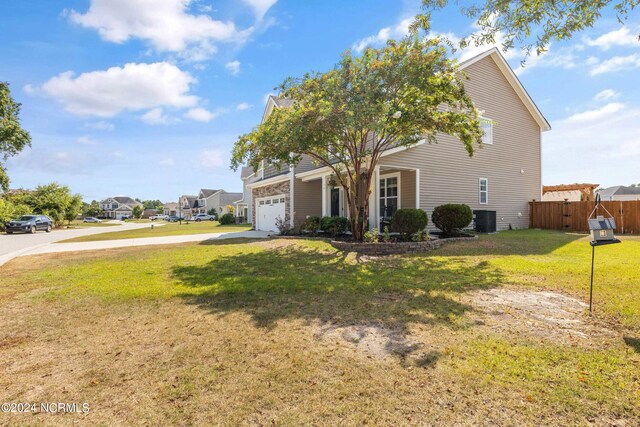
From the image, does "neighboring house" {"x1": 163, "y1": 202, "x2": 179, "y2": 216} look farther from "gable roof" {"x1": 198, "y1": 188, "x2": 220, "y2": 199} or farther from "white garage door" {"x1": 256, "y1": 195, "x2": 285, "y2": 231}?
"white garage door" {"x1": 256, "y1": 195, "x2": 285, "y2": 231}

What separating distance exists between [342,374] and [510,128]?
62.4 ft

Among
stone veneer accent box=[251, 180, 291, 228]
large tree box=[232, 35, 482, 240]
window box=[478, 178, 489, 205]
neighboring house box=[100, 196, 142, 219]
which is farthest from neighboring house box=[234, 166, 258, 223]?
neighboring house box=[100, 196, 142, 219]

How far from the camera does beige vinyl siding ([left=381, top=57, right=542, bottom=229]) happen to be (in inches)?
581

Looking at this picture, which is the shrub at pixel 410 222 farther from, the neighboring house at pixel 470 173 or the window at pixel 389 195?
the window at pixel 389 195

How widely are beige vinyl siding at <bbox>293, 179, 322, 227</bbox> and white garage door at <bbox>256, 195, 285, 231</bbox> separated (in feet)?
4.25

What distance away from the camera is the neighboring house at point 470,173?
14578 mm

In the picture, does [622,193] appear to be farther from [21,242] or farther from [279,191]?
[21,242]

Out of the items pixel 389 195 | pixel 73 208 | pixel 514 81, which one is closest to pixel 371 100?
pixel 389 195

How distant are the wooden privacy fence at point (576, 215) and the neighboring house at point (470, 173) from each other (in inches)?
24.7

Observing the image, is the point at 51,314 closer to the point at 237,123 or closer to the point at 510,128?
the point at 237,123

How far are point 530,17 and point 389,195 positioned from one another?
10198mm

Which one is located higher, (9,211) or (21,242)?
(9,211)

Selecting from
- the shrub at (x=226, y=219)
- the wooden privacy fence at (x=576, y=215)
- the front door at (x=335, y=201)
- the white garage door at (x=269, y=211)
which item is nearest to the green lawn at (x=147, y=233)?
the white garage door at (x=269, y=211)

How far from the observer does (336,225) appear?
14133mm
